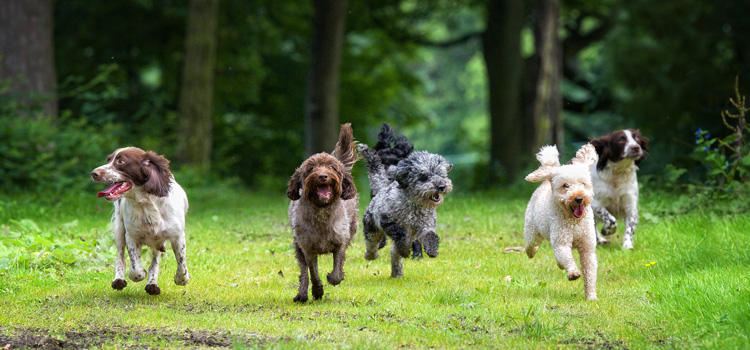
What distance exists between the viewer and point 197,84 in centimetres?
2334

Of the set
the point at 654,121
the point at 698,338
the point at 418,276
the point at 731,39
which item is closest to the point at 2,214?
the point at 418,276

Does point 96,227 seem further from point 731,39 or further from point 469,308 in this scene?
point 731,39

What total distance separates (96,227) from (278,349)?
769 cm

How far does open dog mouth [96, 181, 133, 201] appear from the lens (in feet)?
25.1

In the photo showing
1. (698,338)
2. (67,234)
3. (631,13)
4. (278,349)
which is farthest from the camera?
(631,13)

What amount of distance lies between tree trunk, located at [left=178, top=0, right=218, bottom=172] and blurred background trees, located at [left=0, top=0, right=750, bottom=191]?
39 mm

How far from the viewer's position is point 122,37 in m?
27.2

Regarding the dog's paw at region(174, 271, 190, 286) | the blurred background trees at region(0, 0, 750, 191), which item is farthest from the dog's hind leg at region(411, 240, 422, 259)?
the blurred background trees at region(0, 0, 750, 191)

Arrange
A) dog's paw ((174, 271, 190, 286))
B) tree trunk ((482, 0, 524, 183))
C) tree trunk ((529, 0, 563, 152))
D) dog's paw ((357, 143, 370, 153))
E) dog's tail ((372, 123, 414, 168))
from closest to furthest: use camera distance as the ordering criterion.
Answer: dog's paw ((174, 271, 190, 286)), dog's paw ((357, 143, 370, 153)), dog's tail ((372, 123, 414, 168)), tree trunk ((482, 0, 524, 183)), tree trunk ((529, 0, 563, 152))

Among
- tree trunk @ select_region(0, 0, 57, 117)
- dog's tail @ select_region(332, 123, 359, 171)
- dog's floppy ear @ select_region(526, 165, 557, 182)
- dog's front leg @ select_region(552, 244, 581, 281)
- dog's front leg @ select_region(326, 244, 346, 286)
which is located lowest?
dog's front leg @ select_region(326, 244, 346, 286)

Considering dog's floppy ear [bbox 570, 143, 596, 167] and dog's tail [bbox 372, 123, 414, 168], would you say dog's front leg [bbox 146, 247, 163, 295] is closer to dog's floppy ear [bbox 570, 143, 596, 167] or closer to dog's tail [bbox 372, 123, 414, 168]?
dog's tail [bbox 372, 123, 414, 168]

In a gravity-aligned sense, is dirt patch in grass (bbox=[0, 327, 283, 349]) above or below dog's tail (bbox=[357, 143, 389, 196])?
below

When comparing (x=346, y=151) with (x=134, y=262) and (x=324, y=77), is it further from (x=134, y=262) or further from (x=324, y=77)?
(x=324, y=77)

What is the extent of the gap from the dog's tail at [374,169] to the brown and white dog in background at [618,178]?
2655 mm
